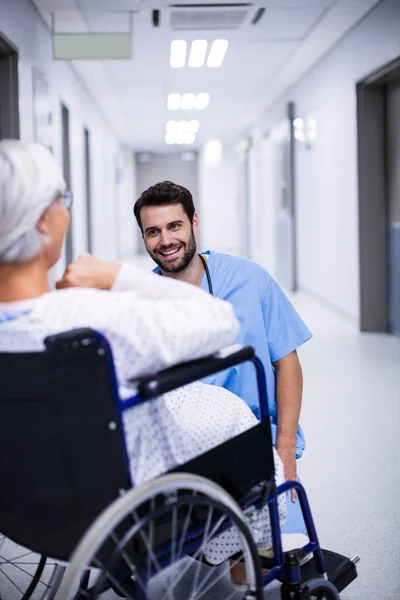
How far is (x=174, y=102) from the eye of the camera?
33.5 ft

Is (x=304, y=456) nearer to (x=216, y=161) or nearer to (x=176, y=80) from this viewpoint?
(x=176, y=80)

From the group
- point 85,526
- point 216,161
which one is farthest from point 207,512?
point 216,161

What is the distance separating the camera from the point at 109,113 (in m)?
11.4

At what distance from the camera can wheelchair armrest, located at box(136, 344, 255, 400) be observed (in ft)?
3.84

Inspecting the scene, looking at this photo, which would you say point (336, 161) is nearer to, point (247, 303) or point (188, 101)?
point (188, 101)

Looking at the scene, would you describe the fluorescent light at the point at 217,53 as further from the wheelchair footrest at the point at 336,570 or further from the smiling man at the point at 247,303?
the wheelchair footrest at the point at 336,570

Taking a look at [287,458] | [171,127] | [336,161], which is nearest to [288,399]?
[287,458]

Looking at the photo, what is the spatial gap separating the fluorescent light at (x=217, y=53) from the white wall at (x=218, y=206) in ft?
42.0

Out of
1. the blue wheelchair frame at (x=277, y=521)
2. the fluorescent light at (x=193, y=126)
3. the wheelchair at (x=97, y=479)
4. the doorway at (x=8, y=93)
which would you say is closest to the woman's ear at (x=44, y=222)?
the wheelchair at (x=97, y=479)

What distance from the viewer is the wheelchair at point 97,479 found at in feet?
3.68

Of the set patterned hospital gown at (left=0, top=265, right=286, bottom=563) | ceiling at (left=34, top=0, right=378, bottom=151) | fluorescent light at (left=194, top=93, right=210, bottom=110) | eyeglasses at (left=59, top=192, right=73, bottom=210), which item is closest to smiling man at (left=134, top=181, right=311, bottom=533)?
patterned hospital gown at (left=0, top=265, right=286, bottom=563)

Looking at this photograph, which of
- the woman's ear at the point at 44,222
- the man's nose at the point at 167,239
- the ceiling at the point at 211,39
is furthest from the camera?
the ceiling at the point at 211,39

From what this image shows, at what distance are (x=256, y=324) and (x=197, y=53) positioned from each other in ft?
17.8

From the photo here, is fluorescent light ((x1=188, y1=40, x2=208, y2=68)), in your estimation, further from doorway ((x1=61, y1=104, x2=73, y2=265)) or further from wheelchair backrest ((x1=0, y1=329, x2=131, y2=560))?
wheelchair backrest ((x1=0, y1=329, x2=131, y2=560))
